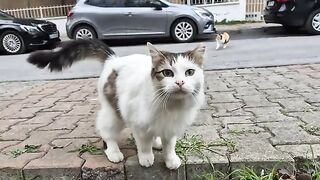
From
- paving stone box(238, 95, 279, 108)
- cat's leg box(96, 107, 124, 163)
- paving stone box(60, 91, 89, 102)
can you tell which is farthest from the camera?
paving stone box(60, 91, 89, 102)

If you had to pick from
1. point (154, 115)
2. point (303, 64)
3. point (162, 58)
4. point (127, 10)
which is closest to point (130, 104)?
point (154, 115)

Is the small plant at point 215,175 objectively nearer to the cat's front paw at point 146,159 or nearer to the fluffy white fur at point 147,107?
the fluffy white fur at point 147,107

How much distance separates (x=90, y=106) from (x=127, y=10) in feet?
26.6

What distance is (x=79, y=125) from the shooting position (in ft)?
11.5

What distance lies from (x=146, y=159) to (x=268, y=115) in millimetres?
1455

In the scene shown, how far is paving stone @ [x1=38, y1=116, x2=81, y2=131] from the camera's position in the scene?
3.47 metres

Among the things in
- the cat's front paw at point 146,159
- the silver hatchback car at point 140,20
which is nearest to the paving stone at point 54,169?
the cat's front paw at point 146,159

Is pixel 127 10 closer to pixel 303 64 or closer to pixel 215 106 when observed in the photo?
pixel 303 64

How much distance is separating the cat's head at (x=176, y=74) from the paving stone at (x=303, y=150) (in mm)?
849

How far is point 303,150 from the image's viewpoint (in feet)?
8.54

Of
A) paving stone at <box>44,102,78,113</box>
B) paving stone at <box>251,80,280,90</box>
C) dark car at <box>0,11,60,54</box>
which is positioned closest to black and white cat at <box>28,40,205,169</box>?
paving stone at <box>44,102,78,113</box>

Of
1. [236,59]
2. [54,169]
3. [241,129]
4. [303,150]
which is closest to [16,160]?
[54,169]

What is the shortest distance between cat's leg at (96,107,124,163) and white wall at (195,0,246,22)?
1547 cm

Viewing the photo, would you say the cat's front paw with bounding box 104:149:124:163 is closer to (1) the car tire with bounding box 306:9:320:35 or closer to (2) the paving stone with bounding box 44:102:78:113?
(2) the paving stone with bounding box 44:102:78:113
